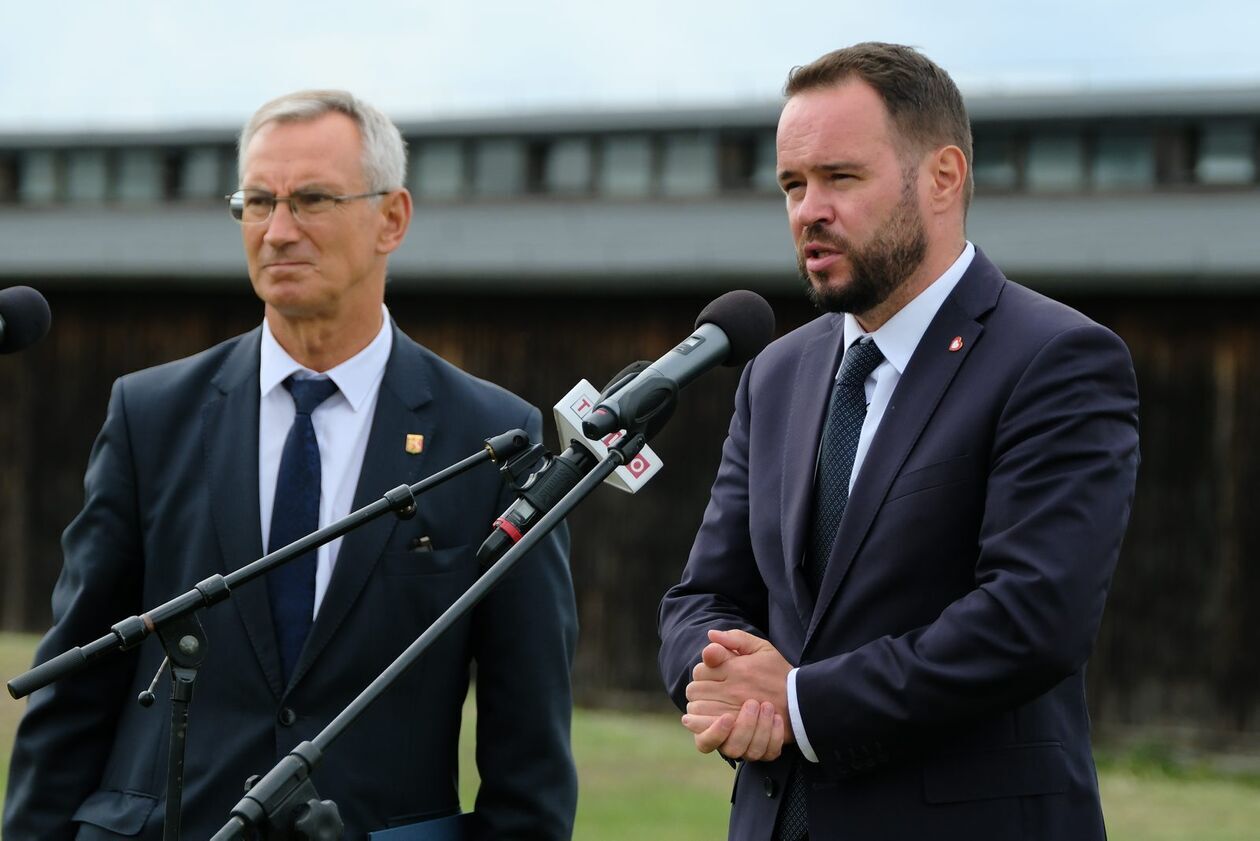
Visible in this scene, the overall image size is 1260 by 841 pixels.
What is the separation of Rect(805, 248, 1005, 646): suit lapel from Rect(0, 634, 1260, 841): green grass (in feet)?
16.3

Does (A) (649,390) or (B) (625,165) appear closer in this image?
(A) (649,390)

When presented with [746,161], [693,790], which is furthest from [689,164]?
[693,790]

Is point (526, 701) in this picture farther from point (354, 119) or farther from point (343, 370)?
point (354, 119)

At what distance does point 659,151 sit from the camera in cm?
1371

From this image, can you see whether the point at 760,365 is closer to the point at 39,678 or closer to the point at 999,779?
the point at 999,779

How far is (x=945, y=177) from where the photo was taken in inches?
118

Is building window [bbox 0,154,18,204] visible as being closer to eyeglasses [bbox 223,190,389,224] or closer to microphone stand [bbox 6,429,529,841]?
eyeglasses [bbox 223,190,389,224]

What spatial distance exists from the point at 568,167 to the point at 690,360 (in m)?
11.4

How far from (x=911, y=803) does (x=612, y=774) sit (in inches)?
258

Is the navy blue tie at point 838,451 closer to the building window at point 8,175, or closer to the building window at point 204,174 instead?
the building window at point 204,174

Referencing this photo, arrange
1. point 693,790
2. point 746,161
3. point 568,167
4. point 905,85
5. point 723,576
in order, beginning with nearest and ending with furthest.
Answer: point 905,85, point 723,576, point 693,790, point 746,161, point 568,167

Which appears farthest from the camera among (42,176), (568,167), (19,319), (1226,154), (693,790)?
(42,176)

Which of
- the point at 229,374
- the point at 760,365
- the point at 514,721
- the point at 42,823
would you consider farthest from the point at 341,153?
the point at 42,823

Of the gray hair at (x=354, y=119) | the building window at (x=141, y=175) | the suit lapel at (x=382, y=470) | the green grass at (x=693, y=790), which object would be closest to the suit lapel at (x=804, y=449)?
the suit lapel at (x=382, y=470)
